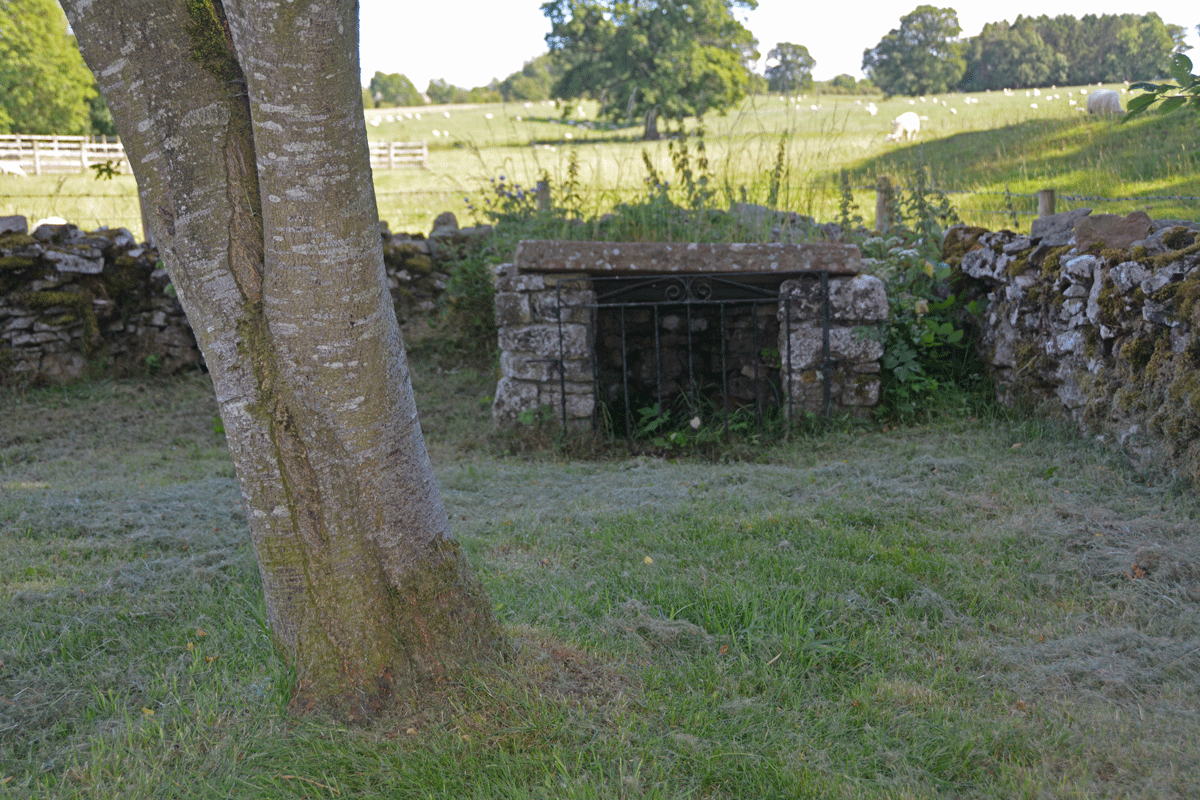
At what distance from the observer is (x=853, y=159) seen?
12555 millimetres

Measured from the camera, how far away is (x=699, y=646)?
2.31m

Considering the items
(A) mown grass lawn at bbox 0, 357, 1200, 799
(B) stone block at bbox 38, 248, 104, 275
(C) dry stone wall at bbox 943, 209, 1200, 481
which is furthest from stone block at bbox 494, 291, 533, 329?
(B) stone block at bbox 38, 248, 104, 275

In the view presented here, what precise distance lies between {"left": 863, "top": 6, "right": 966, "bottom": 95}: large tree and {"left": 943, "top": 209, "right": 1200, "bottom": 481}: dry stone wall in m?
44.0

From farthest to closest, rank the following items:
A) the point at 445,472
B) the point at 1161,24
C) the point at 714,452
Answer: the point at 1161,24 → the point at 714,452 → the point at 445,472

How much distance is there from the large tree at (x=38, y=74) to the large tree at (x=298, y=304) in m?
36.6

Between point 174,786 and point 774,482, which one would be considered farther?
point 774,482

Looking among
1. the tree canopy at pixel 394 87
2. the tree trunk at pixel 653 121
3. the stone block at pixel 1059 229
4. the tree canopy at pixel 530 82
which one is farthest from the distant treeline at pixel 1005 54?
the stone block at pixel 1059 229

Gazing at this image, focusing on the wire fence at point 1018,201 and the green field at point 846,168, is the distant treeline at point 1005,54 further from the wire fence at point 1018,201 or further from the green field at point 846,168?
the wire fence at point 1018,201

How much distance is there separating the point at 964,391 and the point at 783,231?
187 centimetres

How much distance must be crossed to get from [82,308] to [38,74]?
3246 cm

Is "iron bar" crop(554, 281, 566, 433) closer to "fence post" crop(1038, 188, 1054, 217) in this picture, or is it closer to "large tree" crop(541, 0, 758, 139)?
"fence post" crop(1038, 188, 1054, 217)

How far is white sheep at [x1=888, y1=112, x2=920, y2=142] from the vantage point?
16688mm

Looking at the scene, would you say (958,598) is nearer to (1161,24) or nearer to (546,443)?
(546,443)

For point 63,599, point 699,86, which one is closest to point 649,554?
point 63,599
